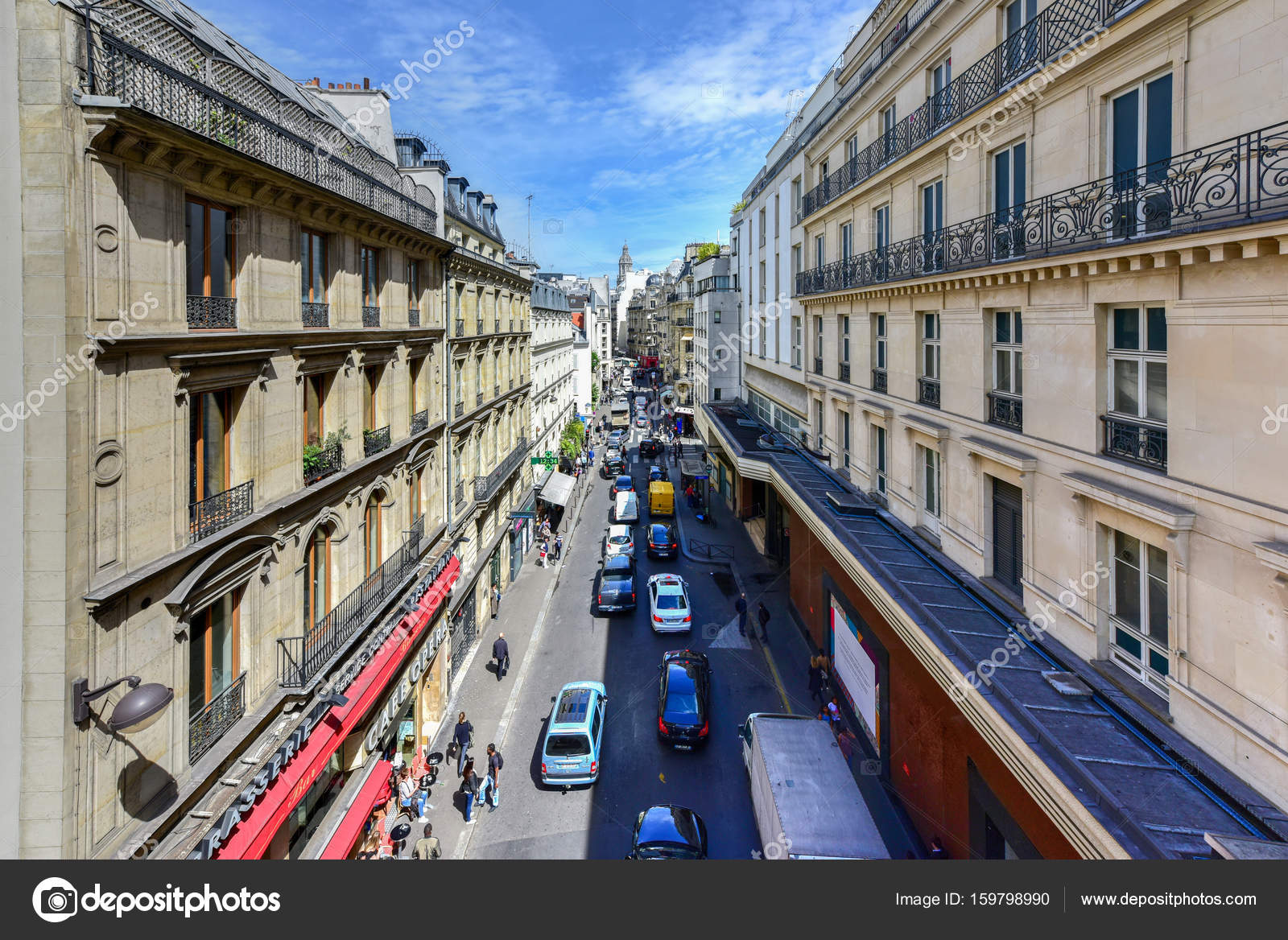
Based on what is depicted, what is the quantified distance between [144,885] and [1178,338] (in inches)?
441

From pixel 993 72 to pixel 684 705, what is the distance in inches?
618

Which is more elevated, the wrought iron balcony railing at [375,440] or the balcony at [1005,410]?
the balcony at [1005,410]

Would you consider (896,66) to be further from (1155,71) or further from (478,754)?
(478,754)

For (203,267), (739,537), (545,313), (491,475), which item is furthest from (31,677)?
(545,313)

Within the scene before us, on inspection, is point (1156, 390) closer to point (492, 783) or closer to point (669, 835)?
point (669, 835)

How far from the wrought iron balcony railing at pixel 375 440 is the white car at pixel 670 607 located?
42.0 ft

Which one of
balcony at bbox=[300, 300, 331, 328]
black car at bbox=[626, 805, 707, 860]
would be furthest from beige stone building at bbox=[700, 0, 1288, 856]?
balcony at bbox=[300, 300, 331, 328]

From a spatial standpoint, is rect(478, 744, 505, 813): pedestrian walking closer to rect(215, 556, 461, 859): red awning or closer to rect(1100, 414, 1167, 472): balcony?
rect(215, 556, 461, 859): red awning

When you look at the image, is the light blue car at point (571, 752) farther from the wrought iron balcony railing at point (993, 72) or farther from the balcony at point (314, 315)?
the wrought iron balcony railing at point (993, 72)

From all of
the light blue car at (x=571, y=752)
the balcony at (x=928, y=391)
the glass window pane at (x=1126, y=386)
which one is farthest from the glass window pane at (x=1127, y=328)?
the light blue car at (x=571, y=752)

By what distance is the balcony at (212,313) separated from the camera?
352 inches

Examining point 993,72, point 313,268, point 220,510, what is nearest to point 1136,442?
point 993,72

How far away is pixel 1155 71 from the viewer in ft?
26.8

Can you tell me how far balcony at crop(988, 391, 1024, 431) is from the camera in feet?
37.8
